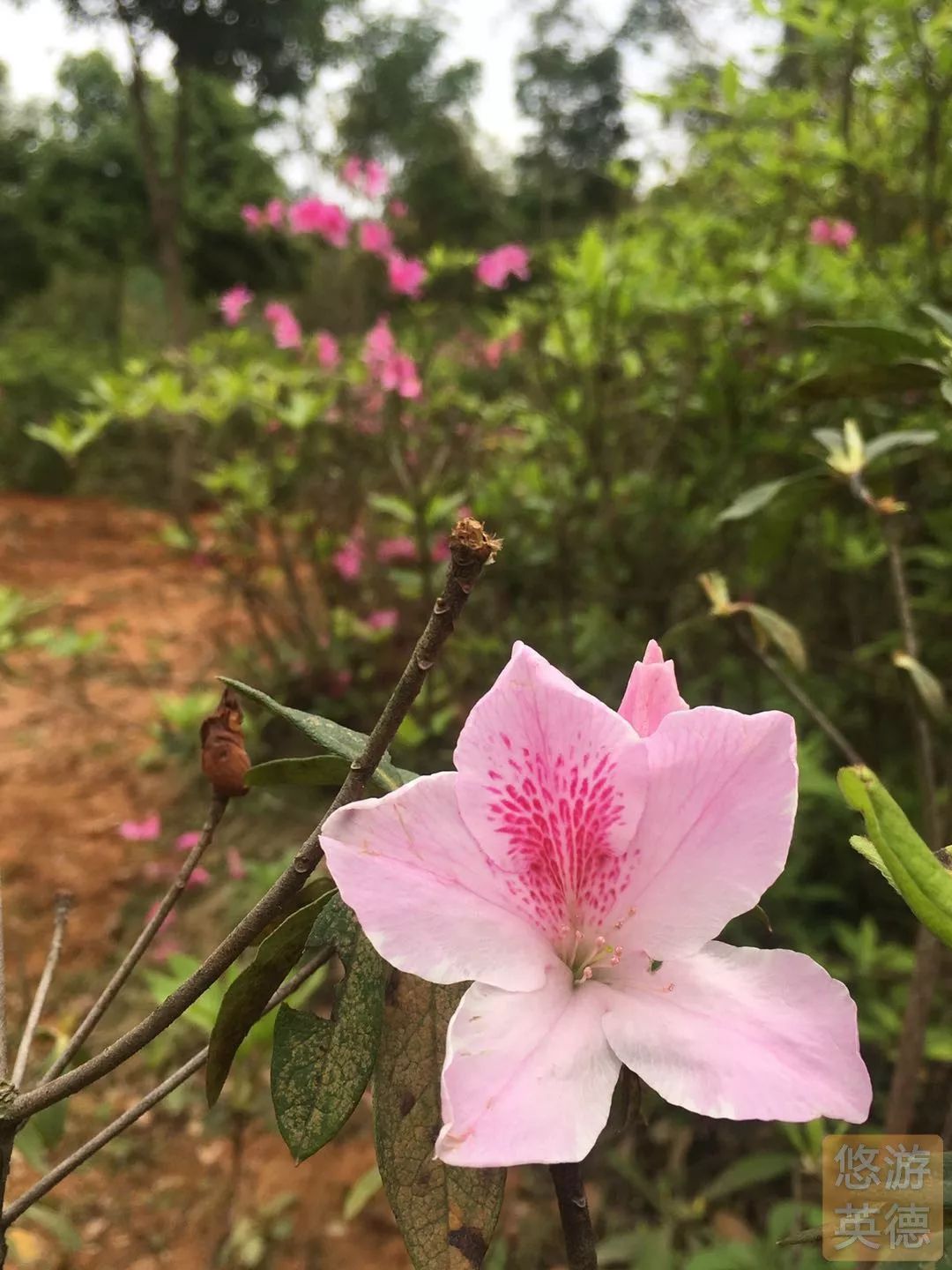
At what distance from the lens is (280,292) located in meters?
12.9

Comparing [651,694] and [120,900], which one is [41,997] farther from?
[120,900]

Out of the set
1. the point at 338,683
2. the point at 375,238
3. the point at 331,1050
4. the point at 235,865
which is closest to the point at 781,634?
the point at 331,1050

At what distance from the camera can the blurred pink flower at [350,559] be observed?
303 centimetres

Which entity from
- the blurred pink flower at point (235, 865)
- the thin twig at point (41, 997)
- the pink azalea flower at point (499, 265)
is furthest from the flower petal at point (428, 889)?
the pink azalea flower at point (499, 265)

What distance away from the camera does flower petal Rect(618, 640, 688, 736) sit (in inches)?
16.2

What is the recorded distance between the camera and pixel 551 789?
41 centimetres

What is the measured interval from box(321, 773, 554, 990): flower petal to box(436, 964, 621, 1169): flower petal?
1 centimetres

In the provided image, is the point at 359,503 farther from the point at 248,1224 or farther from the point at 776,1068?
the point at 776,1068

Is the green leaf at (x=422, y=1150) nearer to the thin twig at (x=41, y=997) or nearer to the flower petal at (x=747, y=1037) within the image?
the flower petal at (x=747, y=1037)

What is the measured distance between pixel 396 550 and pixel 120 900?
1430mm

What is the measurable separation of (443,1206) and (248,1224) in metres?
1.73

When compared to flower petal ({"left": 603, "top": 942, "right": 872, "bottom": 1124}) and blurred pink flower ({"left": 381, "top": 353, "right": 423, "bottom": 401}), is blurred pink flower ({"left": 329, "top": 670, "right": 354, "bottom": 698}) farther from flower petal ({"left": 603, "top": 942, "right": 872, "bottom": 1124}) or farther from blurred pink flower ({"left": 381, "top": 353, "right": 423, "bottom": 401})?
flower petal ({"left": 603, "top": 942, "right": 872, "bottom": 1124})

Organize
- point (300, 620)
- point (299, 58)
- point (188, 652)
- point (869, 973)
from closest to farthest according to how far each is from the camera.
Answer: point (869, 973), point (300, 620), point (188, 652), point (299, 58)

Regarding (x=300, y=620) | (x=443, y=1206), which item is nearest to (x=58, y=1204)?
(x=300, y=620)
